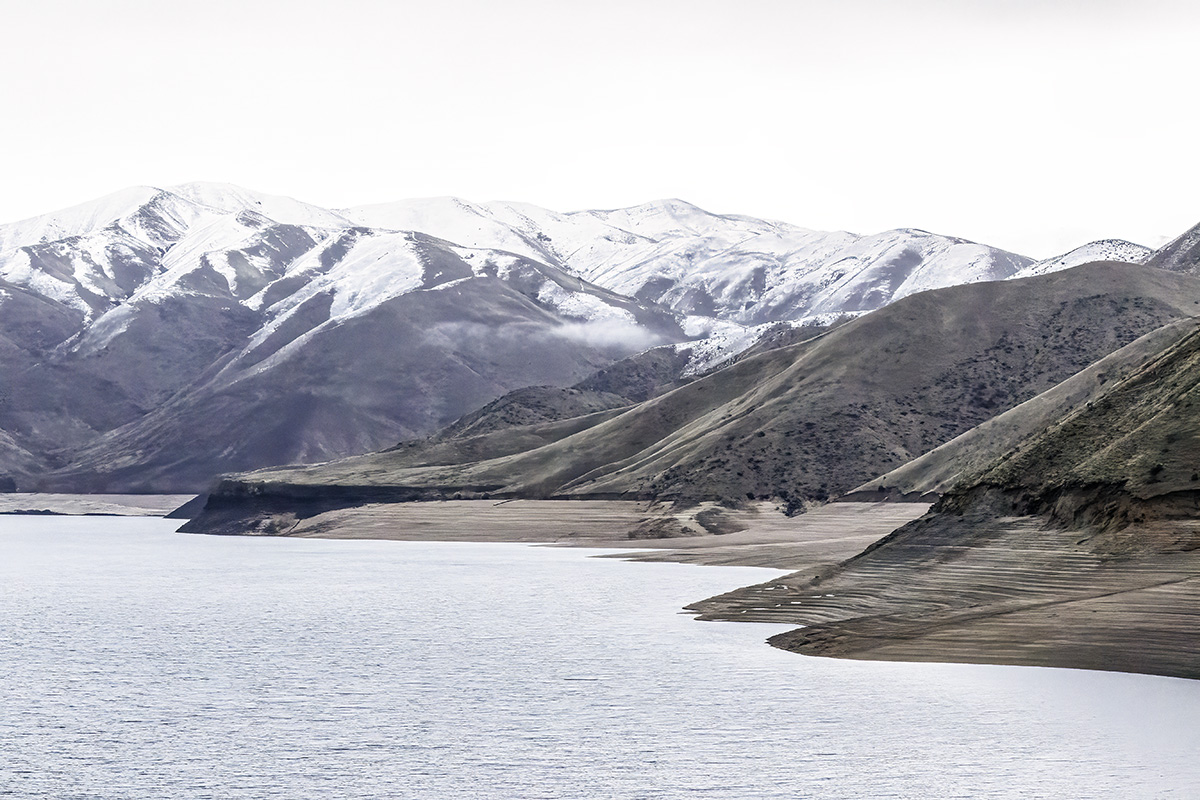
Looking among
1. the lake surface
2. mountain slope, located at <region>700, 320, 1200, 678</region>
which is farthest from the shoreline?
the lake surface

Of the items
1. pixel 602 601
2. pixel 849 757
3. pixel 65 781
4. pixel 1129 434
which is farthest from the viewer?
pixel 602 601

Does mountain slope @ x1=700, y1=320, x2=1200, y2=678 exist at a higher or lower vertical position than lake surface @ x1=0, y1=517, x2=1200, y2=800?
higher

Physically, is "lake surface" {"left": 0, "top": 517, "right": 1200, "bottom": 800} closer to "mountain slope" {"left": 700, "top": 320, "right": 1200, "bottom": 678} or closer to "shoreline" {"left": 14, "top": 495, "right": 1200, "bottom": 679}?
"shoreline" {"left": 14, "top": 495, "right": 1200, "bottom": 679}

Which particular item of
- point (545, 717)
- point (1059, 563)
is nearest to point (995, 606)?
point (1059, 563)

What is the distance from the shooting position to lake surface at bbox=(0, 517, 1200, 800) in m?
41.2

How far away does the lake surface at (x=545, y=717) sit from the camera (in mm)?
41219

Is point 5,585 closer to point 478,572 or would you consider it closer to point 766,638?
point 478,572

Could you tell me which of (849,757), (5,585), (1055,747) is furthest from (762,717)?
(5,585)

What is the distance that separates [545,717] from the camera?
52.1 meters

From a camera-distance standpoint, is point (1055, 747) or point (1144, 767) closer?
point (1144, 767)

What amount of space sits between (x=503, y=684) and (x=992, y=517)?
24.9 meters

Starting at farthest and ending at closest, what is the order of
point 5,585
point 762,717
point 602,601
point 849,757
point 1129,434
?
1. point 5,585
2. point 602,601
3. point 1129,434
4. point 762,717
5. point 849,757

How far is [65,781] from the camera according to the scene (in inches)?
1640

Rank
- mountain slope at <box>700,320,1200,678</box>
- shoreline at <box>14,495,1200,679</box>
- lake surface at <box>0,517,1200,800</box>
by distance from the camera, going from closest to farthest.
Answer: lake surface at <box>0,517,1200,800</box>
shoreline at <box>14,495,1200,679</box>
mountain slope at <box>700,320,1200,678</box>
